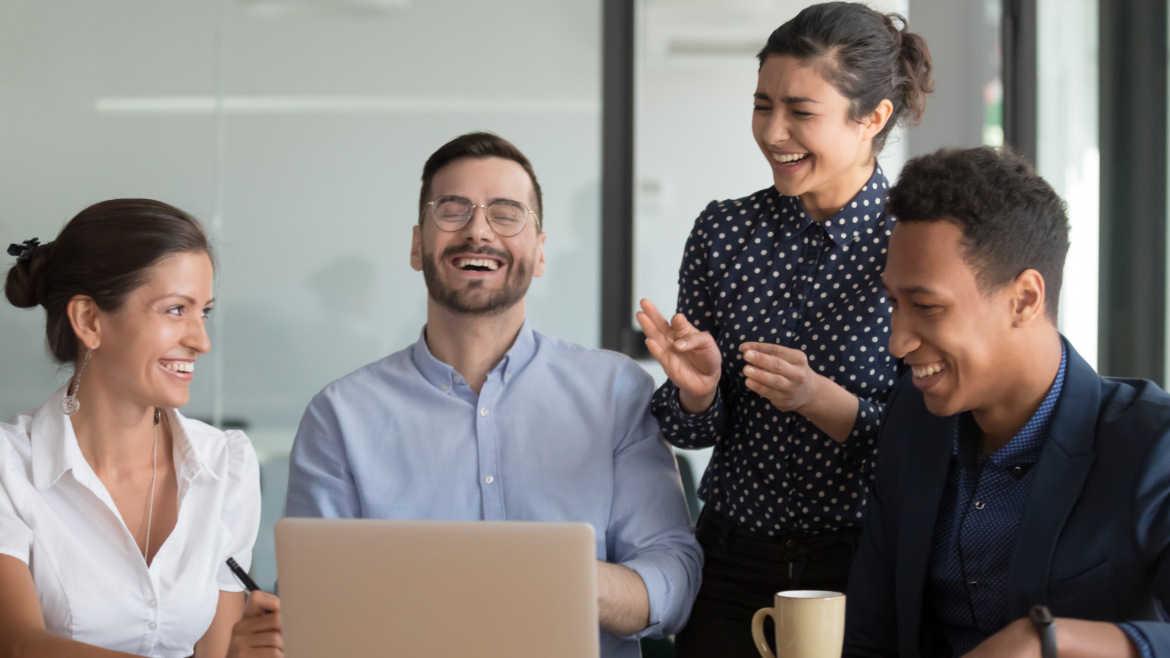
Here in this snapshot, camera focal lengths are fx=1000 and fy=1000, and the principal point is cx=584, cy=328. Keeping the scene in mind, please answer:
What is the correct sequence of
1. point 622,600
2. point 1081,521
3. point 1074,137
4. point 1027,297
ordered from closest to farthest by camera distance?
1. point 1081,521
2. point 1027,297
3. point 622,600
4. point 1074,137

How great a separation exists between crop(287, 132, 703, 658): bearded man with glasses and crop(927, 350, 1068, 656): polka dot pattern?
463 mm

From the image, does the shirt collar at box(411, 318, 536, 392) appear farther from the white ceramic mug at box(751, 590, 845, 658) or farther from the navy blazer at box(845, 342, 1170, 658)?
the white ceramic mug at box(751, 590, 845, 658)

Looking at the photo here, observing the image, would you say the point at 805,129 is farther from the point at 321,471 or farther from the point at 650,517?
the point at 321,471

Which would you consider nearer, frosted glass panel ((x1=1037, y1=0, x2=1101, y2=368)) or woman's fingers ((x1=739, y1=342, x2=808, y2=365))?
woman's fingers ((x1=739, y1=342, x2=808, y2=365))

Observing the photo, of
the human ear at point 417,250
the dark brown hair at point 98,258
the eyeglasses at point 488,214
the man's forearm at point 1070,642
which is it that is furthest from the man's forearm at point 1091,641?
the dark brown hair at point 98,258

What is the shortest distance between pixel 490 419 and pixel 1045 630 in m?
1.08

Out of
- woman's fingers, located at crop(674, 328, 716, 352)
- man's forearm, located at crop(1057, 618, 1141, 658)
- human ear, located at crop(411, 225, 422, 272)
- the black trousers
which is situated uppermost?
human ear, located at crop(411, 225, 422, 272)

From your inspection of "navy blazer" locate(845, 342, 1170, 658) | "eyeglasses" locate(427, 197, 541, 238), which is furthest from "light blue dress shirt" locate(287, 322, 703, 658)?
"navy blazer" locate(845, 342, 1170, 658)

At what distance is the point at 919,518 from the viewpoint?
4.81 ft

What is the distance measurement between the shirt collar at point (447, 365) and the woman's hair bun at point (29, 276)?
72cm

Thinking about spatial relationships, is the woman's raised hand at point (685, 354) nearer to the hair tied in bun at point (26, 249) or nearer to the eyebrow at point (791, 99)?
the eyebrow at point (791, 99)

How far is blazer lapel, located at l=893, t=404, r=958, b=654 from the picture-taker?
57.0 inches

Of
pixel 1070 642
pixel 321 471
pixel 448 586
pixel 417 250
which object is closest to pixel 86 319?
pixel 321 471

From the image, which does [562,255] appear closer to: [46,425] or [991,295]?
[46,425]
